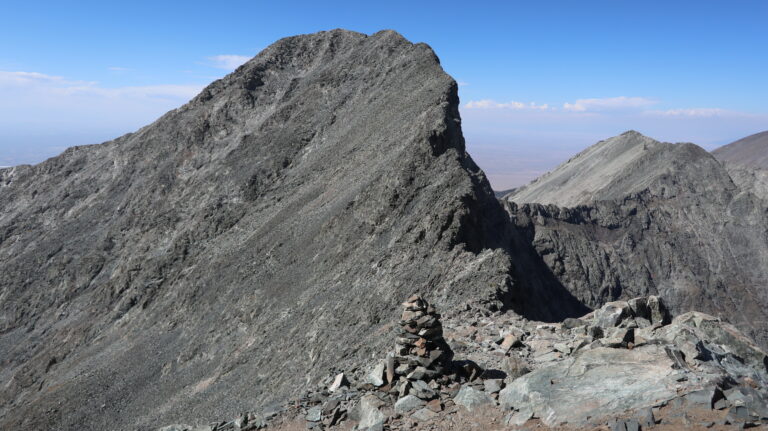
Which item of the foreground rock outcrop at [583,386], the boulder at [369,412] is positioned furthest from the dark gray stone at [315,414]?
the boulder at [369,412]

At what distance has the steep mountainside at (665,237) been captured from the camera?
56.9 metres

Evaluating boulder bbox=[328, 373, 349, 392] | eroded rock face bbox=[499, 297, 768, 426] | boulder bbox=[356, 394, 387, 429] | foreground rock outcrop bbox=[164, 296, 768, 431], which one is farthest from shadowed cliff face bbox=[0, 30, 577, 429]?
eroded rock face bbox=[499, 297, 768, 426]

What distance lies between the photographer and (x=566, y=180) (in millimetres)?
91000

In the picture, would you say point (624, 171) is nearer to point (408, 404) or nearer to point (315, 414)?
point (408, 404)

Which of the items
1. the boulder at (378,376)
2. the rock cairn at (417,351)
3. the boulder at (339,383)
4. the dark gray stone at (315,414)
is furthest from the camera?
the boulder at (339,383)

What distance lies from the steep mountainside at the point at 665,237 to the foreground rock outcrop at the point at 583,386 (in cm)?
3832

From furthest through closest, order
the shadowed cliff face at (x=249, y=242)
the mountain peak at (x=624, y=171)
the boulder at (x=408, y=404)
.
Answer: the mountain peak at (x=624, y=171) < the shadowed cliff face at (x=249, y=242) < the boulder at (x=408, y=404)

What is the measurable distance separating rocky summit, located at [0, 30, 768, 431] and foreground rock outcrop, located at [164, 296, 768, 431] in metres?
0.06

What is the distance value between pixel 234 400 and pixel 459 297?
36.5 ft

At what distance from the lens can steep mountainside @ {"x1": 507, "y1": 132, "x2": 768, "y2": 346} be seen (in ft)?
187

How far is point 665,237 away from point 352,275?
52267mm

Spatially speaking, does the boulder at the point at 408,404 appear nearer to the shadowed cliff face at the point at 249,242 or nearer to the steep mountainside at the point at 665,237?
the shadowed cliff face at the point at 249,242

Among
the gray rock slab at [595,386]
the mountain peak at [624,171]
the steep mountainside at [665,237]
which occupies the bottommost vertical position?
the steep mountainside at [665,237]

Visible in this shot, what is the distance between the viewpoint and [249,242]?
40.1 metres
